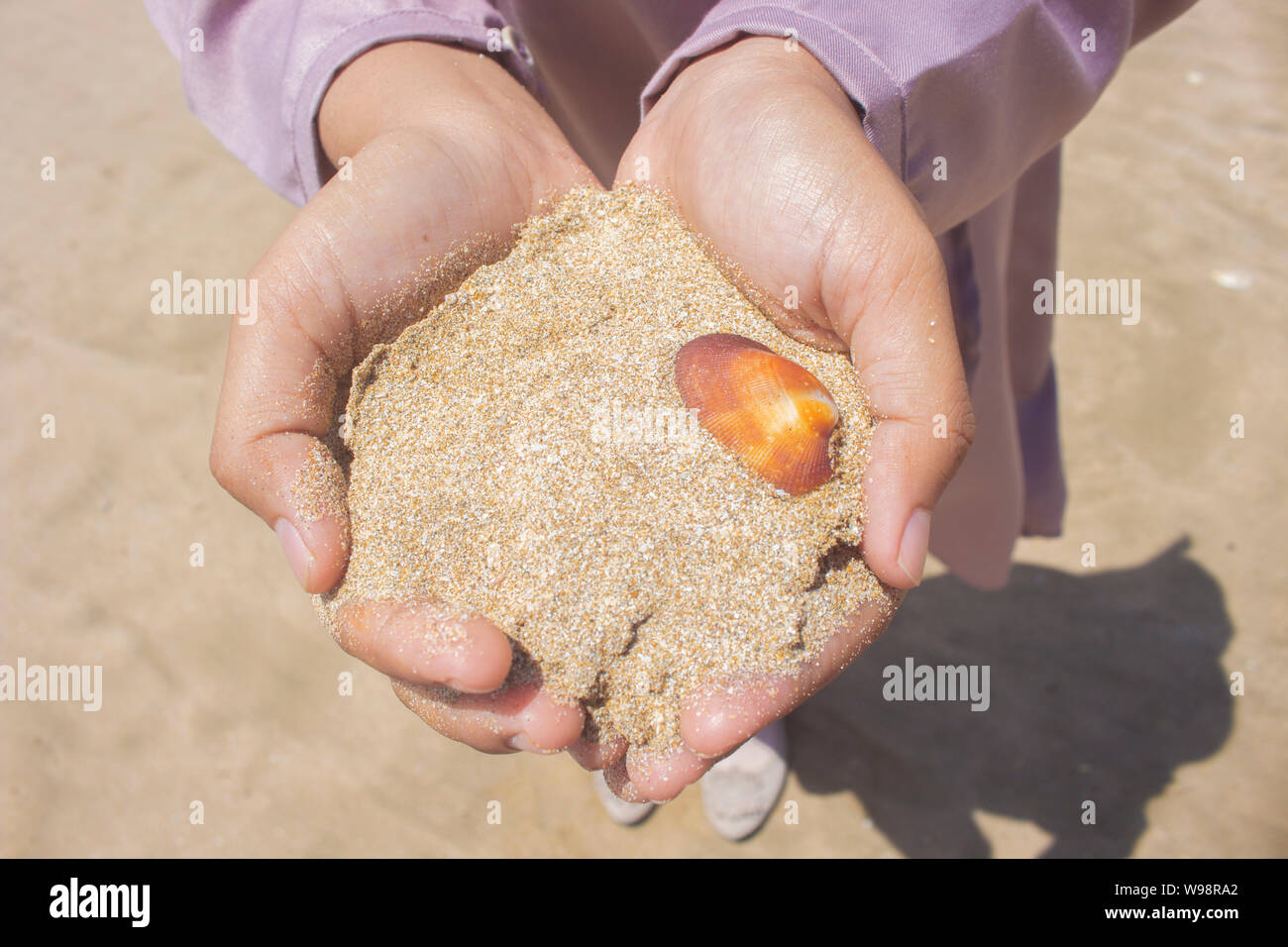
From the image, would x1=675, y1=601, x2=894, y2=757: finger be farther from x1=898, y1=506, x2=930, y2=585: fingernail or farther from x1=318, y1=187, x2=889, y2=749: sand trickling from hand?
x1=898, y1=506, x2=930, y2=585: fingernail

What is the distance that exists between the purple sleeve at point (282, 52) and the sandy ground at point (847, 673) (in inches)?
72.7

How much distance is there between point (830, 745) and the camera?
3.12 m

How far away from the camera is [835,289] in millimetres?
1676

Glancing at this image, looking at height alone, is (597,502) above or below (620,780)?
above

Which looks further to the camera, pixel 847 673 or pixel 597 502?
pixel 847 673

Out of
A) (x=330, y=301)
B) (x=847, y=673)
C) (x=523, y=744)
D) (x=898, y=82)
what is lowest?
(x=847, y=673)

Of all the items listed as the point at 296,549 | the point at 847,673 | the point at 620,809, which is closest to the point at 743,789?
the point at 620,809

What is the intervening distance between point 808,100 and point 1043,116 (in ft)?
1.92

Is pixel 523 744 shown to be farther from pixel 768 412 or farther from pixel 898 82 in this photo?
pixel 898 82

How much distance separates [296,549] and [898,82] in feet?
4.91

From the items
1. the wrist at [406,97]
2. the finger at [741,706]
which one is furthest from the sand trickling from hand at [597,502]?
the wrist at [406,97]

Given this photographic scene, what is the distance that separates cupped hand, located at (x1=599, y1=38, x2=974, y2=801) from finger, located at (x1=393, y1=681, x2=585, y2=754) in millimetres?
182

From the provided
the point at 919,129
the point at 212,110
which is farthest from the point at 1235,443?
the point at 212,110

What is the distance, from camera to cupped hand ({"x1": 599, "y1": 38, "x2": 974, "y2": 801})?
5.21ft
